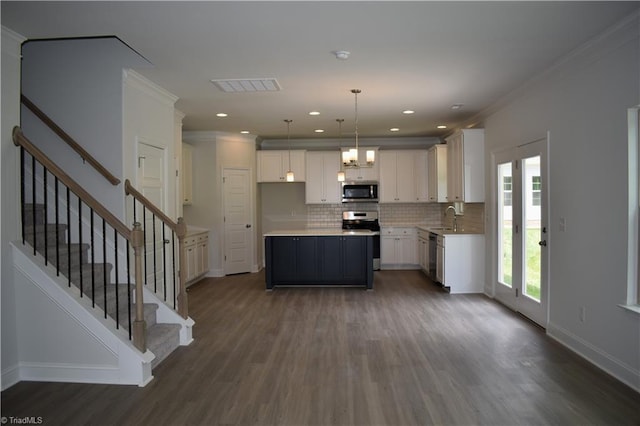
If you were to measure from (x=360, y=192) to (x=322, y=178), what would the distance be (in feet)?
2.77

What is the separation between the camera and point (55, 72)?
4.12 meters

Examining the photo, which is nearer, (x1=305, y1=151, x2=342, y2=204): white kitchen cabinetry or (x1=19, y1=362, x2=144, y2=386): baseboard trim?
(x1=19, y1=362, x2=144, y2=386): baseboard trim

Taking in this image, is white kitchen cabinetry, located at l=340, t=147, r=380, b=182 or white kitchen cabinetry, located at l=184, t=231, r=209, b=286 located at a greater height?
white kitchen cabinetry, located at l=340, t=147, r=380, b=182

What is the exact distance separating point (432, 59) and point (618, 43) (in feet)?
4.72

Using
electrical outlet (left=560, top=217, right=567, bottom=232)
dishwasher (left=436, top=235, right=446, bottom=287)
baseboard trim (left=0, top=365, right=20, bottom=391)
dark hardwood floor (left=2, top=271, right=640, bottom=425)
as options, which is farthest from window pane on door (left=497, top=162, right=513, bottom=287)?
baseboard trim (left=0, top=365, right=20, bottom=391)

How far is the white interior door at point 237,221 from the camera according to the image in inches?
315

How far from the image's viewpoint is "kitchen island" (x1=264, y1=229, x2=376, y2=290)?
22.0ft

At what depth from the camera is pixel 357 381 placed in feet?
10.7

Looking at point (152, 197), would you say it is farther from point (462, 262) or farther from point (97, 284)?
point (462, 262)

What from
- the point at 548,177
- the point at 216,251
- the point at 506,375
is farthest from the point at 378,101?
the point at 216,251

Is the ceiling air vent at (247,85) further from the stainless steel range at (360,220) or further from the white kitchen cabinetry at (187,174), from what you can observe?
the stainless steel range at (360,220)

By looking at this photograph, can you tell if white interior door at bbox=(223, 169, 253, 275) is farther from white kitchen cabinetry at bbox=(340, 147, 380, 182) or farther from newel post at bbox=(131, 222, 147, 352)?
newel post at bbox=(131, 222, 147, 352)

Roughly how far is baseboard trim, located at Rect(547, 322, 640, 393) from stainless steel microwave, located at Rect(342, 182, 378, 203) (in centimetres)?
477

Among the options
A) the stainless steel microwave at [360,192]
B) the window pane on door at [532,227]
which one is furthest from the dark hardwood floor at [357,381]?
the stainless steel microwave at [360,192]
